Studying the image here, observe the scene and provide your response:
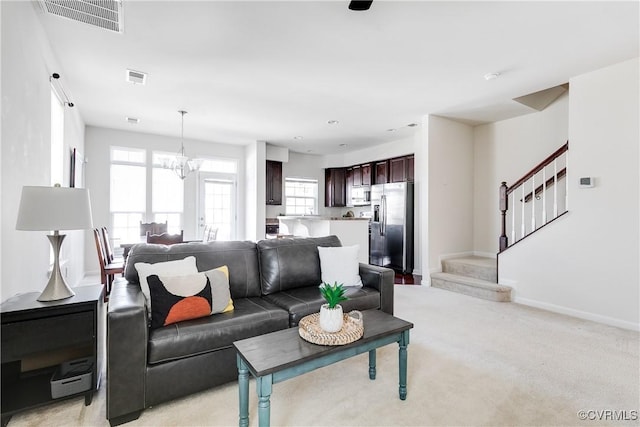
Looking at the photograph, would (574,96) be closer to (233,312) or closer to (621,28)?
(621,28)

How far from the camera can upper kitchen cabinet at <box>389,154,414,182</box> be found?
6220 millimetres

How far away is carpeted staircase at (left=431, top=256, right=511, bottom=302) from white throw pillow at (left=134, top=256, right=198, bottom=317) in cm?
369

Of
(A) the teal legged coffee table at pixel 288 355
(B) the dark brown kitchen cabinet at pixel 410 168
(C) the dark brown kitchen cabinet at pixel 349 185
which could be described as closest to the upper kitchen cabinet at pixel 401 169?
(B) the dark brown kitchen cabinet at pixel 410 168

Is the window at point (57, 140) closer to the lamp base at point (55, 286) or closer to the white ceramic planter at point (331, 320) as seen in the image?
the lamp base at point (55, 286)

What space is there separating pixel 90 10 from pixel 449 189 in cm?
496

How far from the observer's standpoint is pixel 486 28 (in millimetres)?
2602

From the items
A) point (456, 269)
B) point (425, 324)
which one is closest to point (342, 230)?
point (456, 269)

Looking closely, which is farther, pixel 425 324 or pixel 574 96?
pixel 574 96

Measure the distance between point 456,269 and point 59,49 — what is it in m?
5.54

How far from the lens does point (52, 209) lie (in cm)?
179

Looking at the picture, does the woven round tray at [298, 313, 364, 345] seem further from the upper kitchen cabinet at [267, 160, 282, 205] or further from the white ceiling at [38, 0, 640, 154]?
the upper kitchen cabinet at [267, 160, 282, 205]

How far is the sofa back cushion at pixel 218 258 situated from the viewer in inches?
95.8

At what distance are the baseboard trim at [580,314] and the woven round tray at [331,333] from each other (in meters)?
3.18

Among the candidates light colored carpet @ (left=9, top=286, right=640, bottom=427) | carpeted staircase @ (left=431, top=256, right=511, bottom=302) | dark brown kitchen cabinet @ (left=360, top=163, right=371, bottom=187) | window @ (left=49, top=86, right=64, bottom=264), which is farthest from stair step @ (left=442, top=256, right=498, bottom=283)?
window @ (left=49, top=86, right=64, bottom=264)
